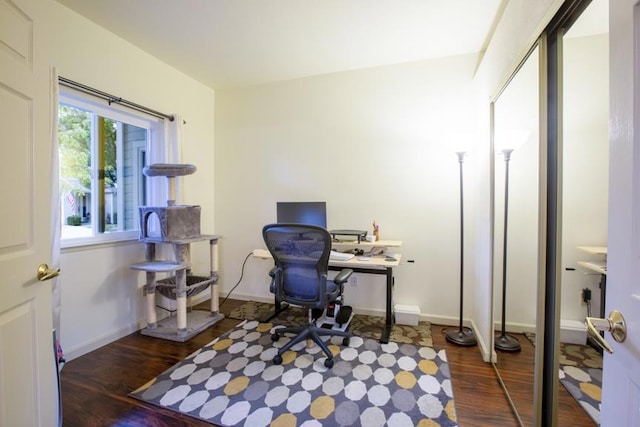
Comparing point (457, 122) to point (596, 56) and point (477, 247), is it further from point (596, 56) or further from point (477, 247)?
point (596, 56)

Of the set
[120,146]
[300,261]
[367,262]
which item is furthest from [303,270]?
[120,146]

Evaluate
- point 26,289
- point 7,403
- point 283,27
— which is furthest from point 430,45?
point 7,403

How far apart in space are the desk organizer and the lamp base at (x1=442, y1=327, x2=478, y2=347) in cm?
223

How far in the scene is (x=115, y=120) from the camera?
2.52m

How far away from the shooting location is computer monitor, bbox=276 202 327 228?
2783 mm

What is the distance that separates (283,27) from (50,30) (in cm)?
164

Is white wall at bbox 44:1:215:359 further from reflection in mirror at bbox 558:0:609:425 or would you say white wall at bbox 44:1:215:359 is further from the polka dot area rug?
reflection in mirror at bbox 558:0:609:425

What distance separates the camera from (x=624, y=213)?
640 millimetres

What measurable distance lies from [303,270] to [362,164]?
140cm

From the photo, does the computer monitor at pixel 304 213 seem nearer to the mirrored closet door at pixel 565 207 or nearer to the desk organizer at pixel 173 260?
the desk organizer at pixel 173 260

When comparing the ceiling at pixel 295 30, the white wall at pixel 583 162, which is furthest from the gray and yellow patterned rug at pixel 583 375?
the ceiling at pixel 295 30

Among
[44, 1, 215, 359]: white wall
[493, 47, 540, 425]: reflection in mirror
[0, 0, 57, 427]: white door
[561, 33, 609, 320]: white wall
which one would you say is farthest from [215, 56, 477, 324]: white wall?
[0, 0, 57, 427]: white door

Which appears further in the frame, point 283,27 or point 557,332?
point 283,27

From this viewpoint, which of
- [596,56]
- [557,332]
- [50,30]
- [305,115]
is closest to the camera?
[596,56]
